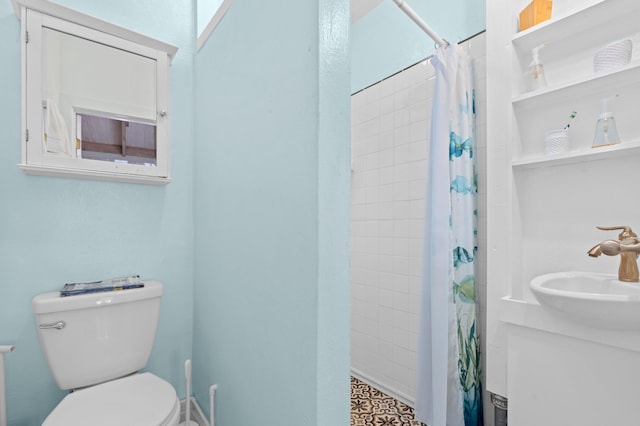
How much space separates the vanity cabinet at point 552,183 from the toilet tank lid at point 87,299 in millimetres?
1507

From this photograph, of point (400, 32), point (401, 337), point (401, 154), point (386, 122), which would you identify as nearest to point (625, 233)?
point (401, 154)

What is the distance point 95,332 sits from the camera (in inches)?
48.2

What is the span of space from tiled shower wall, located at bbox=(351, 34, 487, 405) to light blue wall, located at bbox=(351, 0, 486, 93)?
85mm

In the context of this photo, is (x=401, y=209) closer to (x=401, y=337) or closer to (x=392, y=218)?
(x=392, y=218)

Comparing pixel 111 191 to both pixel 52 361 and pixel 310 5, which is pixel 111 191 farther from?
pixel 310 5

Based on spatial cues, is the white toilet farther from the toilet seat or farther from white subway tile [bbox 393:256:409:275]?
white subway tile [bbox 393:256:409:275]

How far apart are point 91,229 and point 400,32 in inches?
82.0

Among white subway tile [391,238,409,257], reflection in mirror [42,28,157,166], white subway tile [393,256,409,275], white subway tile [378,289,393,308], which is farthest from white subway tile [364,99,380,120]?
reflection in mirror [42,28,157,166]

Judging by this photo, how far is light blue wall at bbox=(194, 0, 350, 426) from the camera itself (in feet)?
2.64

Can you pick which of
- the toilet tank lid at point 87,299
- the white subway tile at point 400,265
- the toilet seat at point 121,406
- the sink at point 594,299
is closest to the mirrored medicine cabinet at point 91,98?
the toilet tank lid at point 87,299

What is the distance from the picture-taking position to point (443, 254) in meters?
1.50

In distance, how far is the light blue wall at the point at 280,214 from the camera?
804 millimetres

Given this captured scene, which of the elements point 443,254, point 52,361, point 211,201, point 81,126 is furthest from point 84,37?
point 443,254

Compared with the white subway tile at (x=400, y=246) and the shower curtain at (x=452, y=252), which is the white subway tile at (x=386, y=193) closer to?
the white subway tile at (x=400, y=246)
